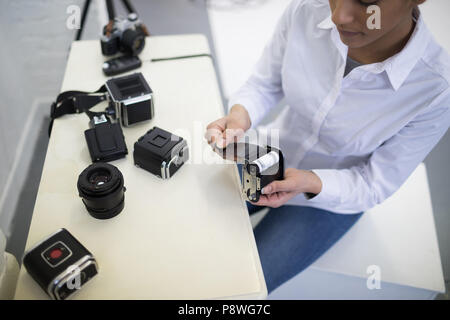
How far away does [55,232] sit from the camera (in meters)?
0.66

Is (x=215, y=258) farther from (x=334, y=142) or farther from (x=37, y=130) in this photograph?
(x=37, y=130)

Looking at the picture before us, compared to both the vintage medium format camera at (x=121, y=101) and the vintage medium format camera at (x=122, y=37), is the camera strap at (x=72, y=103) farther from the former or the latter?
the vintage medium format camera at (x=122, y=37)

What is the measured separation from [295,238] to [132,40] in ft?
2.42

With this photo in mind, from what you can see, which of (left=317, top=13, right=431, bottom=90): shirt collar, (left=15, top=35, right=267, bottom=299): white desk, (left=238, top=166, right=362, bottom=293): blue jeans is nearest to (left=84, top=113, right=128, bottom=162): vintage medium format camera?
(left=15, top=35, right=267, bottom=299): white desk

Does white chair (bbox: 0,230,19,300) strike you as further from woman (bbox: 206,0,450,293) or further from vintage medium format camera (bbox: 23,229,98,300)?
woman (bbox: 206,0,450,293)

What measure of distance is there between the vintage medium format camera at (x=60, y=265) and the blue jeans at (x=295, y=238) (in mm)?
494

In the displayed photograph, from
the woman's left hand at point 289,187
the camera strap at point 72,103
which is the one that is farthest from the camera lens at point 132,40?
the woman's left hand at point 289,187

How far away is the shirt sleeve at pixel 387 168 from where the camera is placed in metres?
0.78

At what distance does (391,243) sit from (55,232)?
2.91 feet

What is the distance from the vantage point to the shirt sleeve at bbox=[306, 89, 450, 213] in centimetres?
78

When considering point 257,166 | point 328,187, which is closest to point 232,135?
point 257,166

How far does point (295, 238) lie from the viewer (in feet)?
3.22

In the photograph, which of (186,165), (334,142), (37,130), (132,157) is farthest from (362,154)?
(37,130)

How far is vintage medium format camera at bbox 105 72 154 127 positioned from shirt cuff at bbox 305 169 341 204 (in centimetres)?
45
